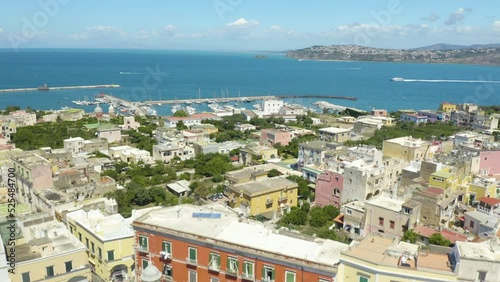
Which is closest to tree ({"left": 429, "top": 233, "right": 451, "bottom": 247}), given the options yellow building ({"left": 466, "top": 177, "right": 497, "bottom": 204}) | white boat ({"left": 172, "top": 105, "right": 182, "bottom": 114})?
yellow building ({"left": 466, "top": 177, "right": 497, "bottom": 204})

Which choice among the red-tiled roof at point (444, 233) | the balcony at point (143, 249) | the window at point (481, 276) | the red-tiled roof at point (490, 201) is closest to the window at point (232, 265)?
the balcony at point (143, 249)

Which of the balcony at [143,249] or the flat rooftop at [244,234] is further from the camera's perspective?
the balcony at [143,249]

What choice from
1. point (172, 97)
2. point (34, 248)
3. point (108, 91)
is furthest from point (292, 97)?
point (34, 248)

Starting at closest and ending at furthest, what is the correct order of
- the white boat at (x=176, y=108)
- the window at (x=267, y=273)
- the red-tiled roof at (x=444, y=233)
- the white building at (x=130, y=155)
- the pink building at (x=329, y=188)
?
the window at (x=267, y=273) < the red-tiled roof at (x=444, y=233) < the pink building at (x=329, y=188) < the white building at (x=130, y=155) < the white boat at (x=176, y=108)

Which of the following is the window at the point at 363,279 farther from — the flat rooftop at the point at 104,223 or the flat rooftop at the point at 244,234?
the flat rooftop at the point at 104,223

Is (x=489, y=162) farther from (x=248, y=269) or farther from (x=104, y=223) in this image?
(x=104, y=223)

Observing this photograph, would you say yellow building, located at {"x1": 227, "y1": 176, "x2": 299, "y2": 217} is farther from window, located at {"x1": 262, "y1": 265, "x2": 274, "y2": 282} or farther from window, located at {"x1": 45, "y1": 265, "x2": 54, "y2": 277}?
window, located at {"x1": 45, "y1": 265, "x2": 54, "y2": 277}

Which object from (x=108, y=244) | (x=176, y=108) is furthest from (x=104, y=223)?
(x=176, y=108)
